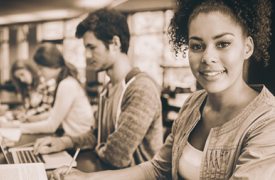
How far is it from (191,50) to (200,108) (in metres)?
0.28

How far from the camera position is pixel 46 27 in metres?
2.04

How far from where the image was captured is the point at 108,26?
167 centimetres

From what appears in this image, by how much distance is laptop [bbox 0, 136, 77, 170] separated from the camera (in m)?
1.34

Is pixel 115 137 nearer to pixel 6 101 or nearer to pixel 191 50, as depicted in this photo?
pixel 191 50

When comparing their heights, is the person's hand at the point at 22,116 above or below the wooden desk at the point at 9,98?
below

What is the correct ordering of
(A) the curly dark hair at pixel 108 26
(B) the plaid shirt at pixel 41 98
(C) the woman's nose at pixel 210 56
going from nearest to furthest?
(C) the woman's nose at pixel 210 56
(A) the curly dark hair at pixel 108 26
(B) the plaid shirt at pixel 41 98

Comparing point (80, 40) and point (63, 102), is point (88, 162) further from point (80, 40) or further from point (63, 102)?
point (80, 40)

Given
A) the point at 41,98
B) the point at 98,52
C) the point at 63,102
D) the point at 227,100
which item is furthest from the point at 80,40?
the point at 227,100

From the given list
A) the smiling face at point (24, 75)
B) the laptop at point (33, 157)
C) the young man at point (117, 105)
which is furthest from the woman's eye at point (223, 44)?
the smiling face at point (24, 75)

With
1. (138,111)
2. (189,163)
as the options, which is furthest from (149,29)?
(189,163)

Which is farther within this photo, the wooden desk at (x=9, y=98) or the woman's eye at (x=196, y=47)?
the wooden desk at (x=9, y=98)

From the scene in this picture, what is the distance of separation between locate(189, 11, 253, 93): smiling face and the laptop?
940mm

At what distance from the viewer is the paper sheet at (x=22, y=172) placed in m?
1.07

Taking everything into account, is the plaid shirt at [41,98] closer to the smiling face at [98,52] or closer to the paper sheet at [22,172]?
the smiling face at [98,52]
